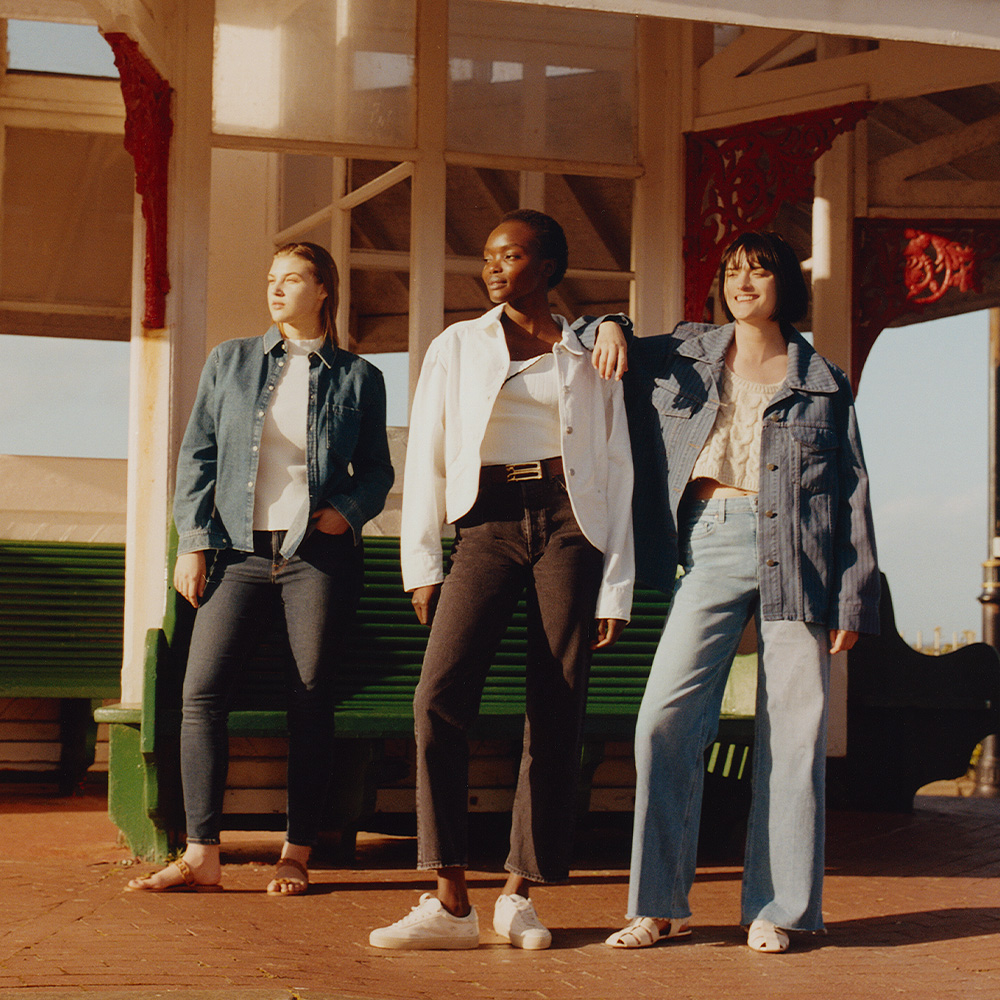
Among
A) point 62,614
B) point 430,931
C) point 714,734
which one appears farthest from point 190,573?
point 62,614

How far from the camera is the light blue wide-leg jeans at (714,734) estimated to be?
143 inches

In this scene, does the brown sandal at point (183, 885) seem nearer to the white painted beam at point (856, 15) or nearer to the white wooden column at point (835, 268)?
the white painted beam at point (856, 15)

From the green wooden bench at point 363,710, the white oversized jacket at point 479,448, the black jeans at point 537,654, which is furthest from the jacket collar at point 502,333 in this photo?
the green wooden bench at point 363,710

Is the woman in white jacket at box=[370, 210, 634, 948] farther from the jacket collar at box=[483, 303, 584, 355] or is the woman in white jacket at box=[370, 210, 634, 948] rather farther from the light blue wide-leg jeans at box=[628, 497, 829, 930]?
the light blue wide-leg jeans at box=[628, 497, 829, 930]

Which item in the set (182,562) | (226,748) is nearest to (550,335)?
(182,562)

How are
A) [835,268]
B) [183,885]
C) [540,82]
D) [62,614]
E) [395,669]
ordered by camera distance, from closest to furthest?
[183,885], [395,669], [540,82], [62,614], [835,268]

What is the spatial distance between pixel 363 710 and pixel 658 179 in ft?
9.51

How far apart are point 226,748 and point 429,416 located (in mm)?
1289

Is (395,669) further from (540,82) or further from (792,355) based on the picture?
(540,82)

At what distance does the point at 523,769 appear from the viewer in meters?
3.66

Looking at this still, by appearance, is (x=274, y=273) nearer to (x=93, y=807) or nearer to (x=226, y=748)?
(x=226, y=748)

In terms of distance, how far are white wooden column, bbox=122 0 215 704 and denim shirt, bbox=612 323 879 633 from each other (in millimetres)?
2162

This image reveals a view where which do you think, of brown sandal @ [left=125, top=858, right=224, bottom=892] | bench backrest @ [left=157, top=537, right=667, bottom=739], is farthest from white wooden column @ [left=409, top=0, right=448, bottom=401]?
brown sandal @ [left=125, top=858, right=224, bottom=892]

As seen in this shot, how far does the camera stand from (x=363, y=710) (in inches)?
178
